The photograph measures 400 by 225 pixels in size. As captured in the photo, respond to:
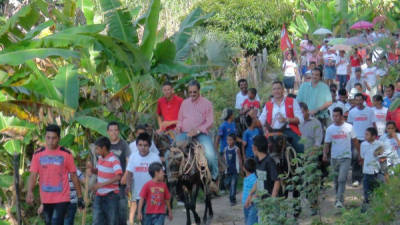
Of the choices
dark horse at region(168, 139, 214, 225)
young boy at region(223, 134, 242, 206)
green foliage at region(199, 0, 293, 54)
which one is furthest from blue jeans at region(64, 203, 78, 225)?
green foliage at region(199, 0, 293, 54)

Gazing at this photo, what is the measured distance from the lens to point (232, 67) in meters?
25.1

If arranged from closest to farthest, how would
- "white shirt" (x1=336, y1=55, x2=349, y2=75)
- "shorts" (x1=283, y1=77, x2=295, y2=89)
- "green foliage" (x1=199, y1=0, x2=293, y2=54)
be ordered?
"white shirt" (x1=336, y1=55, x2=349, y2=75) → "shorts" (x1=283, y1=77, x2=295, y2=89) → "green foliage" (x1=199, y1=0, x2=293, y2=54)

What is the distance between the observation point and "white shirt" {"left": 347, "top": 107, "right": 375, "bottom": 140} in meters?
14.0

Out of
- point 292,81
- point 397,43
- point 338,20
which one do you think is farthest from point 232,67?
point 397,43

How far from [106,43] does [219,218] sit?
3.66 metres

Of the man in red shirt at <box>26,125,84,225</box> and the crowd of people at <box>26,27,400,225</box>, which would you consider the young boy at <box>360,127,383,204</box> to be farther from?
the man in red shirt at <box>26,125,84,225</box>

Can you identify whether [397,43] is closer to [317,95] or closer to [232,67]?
[317,95]

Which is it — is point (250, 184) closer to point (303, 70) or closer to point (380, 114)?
point (380, 114)

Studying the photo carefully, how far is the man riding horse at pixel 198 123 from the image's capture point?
1222 centimetres

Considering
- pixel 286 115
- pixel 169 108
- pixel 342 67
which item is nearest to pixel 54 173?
pixel 169 108

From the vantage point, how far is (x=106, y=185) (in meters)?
10.2

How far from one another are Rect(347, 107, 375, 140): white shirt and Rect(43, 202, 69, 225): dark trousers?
6.24 metres

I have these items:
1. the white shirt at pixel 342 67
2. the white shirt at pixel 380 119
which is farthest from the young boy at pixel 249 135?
the white shirt at pixel 342 67

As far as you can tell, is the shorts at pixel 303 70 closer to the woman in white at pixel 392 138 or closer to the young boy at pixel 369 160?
the woman in white at pixel 392 138
